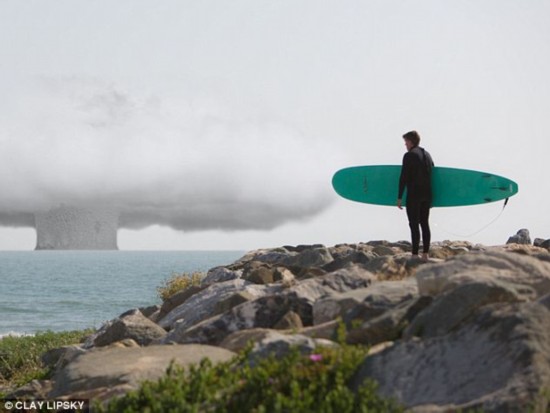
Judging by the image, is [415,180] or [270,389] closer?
[270,389]

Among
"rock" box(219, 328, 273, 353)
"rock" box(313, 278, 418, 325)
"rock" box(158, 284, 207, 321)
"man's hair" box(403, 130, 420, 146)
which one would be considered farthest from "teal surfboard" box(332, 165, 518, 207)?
"rock" box(219, 328, 273, 353)

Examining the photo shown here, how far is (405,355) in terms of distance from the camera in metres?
7.07

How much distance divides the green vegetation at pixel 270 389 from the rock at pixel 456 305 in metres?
0.61

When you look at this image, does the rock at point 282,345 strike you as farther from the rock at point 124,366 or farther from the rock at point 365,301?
the rock at point 365,301

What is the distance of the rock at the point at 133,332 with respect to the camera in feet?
37.4

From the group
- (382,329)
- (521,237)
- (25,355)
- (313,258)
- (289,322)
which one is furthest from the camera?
(521,237)

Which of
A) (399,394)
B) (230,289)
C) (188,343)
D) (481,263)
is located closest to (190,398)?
(399,394)

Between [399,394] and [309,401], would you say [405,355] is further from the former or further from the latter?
[309,401]

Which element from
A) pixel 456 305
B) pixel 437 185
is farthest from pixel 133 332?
pixel 437 185

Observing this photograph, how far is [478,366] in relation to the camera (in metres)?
6.76

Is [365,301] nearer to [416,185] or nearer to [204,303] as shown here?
[204,303]

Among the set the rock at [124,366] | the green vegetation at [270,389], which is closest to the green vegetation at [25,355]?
the rock at [124,366]

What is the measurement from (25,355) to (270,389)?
15.4 metres

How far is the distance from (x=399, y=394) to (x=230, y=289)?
216 inches
